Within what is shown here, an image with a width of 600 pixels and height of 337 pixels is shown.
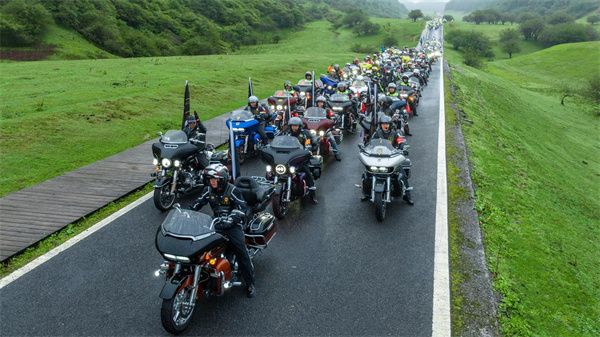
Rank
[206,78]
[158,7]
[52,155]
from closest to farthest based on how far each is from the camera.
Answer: [52,155] < [206,78] < [158,7]

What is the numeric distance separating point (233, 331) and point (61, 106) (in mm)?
19184

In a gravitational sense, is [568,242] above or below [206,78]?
Answer: below

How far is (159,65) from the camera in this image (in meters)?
40.0

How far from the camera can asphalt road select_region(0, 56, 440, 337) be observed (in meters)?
6.97

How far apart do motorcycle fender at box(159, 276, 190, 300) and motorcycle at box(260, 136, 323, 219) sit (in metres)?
4.36

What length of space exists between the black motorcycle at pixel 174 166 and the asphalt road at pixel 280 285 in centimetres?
61

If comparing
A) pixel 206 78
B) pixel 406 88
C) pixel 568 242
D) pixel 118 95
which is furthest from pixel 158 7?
pixel 568 242

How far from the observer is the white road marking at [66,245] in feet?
27.1

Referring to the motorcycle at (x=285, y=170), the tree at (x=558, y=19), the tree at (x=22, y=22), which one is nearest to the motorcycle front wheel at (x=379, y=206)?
the motorcycle at (x=285, y=170)

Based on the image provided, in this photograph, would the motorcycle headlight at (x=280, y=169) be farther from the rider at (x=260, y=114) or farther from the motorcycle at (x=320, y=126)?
the rider at (x=260, y=114)

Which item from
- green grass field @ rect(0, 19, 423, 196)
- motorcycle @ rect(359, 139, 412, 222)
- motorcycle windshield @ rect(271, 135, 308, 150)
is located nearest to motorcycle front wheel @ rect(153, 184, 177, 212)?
motorcycle windshield @ rect(271, 135, 308, 150)

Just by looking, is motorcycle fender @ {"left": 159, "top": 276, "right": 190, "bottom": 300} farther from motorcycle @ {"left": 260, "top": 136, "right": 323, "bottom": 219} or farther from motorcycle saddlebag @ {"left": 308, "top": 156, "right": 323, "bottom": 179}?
motorcycle saddlebag @ {"left": 308, "top": 156, "right": 323, "bottom": 179}

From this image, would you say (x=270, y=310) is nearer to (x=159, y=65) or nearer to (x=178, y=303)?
(x=178, y=303)

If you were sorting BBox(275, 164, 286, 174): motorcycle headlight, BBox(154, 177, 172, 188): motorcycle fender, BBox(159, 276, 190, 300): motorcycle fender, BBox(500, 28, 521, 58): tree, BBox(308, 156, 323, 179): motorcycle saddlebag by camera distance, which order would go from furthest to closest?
BBox(500, 28, 521, 58): tree, BBox(308, 156, 323, 179): motorcycle saddlebag, BBox(275, 164, 286, 174): motorcycle headlight, BBox(154, 177, 172, 188): motorcycle fender, BBox(159, 276, 190, 300): motorcycle fender
